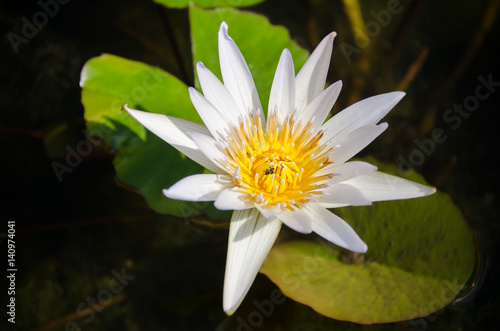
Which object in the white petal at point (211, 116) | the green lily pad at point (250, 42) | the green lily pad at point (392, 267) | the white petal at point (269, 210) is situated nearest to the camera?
the white petal at point (269, 210)

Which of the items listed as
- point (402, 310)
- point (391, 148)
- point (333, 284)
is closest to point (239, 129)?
point (333, 284)

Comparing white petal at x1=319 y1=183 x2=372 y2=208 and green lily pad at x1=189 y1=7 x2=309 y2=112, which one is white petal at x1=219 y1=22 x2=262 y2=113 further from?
white petal at x1=319 y1=183 x2=372 y2=208

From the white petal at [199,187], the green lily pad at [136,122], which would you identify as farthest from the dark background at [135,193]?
the white petal at [199,187]

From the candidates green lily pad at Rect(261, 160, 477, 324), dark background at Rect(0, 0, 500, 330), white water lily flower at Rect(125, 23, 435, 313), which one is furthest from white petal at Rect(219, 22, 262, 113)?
green lily pad at Rect(261, 160, 477, 324)

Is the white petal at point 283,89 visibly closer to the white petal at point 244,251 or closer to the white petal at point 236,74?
the white petal at point 236,74

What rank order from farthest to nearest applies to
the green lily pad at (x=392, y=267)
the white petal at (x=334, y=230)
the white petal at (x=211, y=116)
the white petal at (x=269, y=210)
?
the green lily pad at (x=392, y=267) < the white petal at (x=211, y=116) < the white petal at (x=269, y=210) < the white petal at (x=334, y=230)

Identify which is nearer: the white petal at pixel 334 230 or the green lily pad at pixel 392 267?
the white petal at pixel 334 230

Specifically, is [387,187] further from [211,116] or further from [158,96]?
[158,96]
